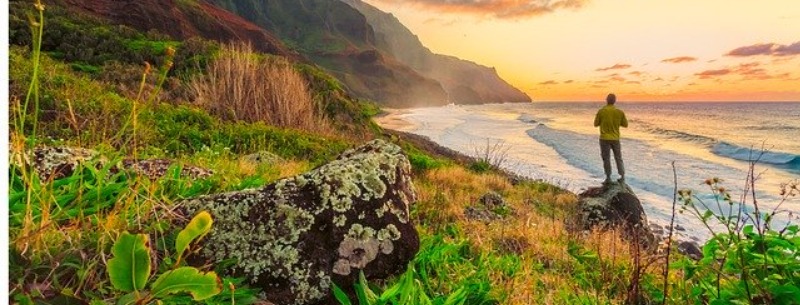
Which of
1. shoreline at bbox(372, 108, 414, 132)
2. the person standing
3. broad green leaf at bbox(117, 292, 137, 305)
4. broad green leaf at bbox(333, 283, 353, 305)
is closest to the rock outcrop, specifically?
broad green leaf at bbox(333, 283, 353, 305)

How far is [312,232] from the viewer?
279 centimetres

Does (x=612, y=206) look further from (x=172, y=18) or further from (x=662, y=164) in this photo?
(x=172, y=18)

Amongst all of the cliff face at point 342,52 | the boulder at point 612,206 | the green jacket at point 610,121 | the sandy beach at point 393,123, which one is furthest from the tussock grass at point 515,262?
the cliff face at point 342,52

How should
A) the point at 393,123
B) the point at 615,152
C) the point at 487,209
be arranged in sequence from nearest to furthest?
the point at 487,209 → the point at 615,152 → the point at 393,123

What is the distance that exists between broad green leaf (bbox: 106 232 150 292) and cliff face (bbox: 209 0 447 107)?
128 metres

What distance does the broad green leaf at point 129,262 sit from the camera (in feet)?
4.44

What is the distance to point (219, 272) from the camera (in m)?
2.42

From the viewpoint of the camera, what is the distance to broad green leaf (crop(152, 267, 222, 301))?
4.67 feet

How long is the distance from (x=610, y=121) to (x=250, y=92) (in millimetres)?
9305

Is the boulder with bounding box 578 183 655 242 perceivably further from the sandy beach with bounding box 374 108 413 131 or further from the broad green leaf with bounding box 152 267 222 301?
the sandy beach with bounding box 374 108 413 131

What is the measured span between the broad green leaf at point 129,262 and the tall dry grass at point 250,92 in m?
11.7

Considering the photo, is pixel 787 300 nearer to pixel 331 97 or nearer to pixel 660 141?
pixel 331 97

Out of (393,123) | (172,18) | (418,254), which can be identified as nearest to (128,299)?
(418,254)

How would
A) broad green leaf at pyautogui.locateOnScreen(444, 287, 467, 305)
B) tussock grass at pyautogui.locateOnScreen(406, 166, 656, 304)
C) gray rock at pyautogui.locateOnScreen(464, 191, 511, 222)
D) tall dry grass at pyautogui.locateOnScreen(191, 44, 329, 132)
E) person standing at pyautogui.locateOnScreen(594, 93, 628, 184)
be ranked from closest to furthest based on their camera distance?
broad green leaf at pyautogui.locateOnScreen(444, 287, 467, 305) < tussock grass at pyautogui.locateOnScreen(406, 166, 656, 304) < gray rock at pyautogui.locateOnScreen(464, 191, 511, 222) < tall dry grass at pyautogui.locateOnScreen(191, 44, 329, 132) < person standing at pyautogui.locateOnScreen(594, 93, 628, 184)
